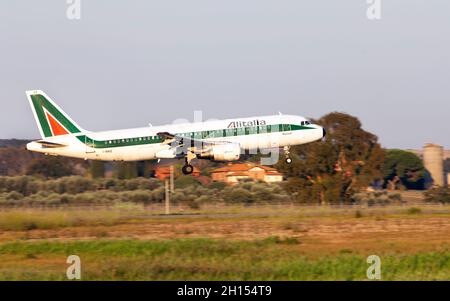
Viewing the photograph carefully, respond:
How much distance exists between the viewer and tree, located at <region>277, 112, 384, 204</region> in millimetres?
81938

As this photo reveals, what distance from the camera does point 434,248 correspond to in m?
35.1

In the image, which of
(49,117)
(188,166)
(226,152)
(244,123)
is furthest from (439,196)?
(49,117)

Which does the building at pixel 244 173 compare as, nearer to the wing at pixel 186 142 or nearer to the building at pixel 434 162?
the building at pixel 434 162

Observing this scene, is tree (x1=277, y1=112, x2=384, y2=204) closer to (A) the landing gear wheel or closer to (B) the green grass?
(A) the landing gear wheel

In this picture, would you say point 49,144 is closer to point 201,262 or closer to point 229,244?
point 229,244

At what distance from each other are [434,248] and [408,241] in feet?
9.58

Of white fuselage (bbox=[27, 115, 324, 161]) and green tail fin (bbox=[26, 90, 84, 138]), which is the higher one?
green tail fin (bbox=[26, 90, 84, 138])

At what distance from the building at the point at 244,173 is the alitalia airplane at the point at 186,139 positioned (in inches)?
2177

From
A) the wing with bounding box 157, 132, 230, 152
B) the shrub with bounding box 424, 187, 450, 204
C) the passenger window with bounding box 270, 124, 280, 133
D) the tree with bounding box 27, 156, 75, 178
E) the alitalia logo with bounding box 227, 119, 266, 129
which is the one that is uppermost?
the alitalia logo with bounding box 227, 119, 266, 129

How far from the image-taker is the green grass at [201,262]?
2619cm

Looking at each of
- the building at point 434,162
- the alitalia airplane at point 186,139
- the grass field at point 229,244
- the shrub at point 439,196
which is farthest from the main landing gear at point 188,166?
the building at point 434,162

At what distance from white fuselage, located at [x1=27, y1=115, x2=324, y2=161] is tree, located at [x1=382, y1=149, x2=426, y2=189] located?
67587mm

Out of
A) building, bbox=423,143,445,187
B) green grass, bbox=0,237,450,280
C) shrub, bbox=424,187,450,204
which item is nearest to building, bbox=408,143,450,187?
building, bbox=423,143,445,187
